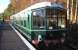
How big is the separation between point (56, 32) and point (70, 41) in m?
3.58

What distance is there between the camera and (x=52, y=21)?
17.5m

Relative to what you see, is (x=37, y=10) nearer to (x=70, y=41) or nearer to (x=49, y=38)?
(x=49, y=38)

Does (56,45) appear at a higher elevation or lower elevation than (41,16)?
lower

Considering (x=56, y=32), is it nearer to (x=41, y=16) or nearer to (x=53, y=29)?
(x=53, y=29)

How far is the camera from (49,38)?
53.6 feet

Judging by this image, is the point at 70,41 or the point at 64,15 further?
the point at 70,41

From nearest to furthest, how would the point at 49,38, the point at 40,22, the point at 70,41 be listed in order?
1. the point at 49,38
2. the point at 40,22
3. the point at 70,41

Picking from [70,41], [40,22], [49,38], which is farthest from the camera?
[70,41]

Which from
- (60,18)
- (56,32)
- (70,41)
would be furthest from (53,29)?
(70,41)

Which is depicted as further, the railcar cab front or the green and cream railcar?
the green and cream railcar

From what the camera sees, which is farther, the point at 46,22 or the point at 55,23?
the point at 55,23

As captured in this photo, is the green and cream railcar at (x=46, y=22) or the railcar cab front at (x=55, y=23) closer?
the railcar cab front at (x=55, y=23)

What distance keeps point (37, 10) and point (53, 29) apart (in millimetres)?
1819

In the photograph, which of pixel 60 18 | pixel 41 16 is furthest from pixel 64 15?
pixel 41 16
